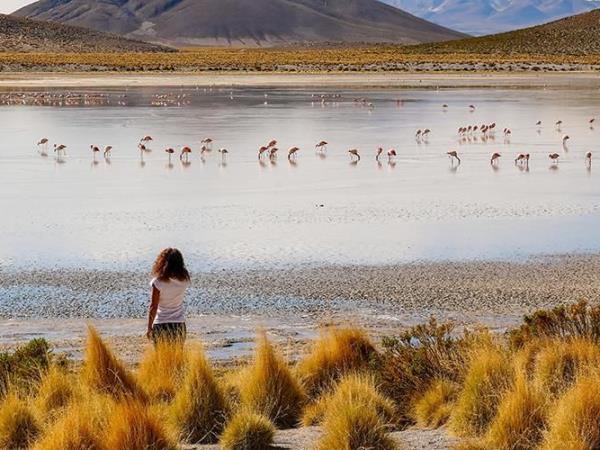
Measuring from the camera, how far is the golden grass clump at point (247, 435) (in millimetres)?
6656

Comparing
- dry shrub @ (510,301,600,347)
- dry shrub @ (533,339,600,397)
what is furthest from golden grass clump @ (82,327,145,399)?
dry shrub @ (510,301,600,347)

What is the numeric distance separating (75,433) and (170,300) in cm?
239

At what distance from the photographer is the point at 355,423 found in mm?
6469

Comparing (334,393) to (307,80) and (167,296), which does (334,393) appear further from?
(307,80)

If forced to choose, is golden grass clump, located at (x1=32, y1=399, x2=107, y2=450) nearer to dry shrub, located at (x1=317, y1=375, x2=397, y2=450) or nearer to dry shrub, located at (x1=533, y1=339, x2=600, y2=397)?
dry shrub, located at (x1=317, y1=375, x2=397, y2=450)

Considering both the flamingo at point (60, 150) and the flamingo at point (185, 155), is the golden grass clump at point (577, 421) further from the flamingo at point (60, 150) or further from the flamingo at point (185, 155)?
the flamingo at point (60, 150)

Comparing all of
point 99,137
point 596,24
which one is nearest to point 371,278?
point 99,137

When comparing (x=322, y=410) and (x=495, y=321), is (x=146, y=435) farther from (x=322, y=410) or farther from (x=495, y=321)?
(x=495, y=321)

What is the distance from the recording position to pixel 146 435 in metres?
6.29

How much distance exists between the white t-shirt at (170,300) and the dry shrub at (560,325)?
2.72 meters

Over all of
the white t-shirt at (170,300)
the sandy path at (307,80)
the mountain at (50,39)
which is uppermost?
the mountain at (50,39)

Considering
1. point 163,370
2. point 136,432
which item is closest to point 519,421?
point 136,432

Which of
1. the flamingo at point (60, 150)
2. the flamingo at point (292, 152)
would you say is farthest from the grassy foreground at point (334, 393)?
the flamingo at point (60, 150)

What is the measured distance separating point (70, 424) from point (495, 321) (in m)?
5.48
